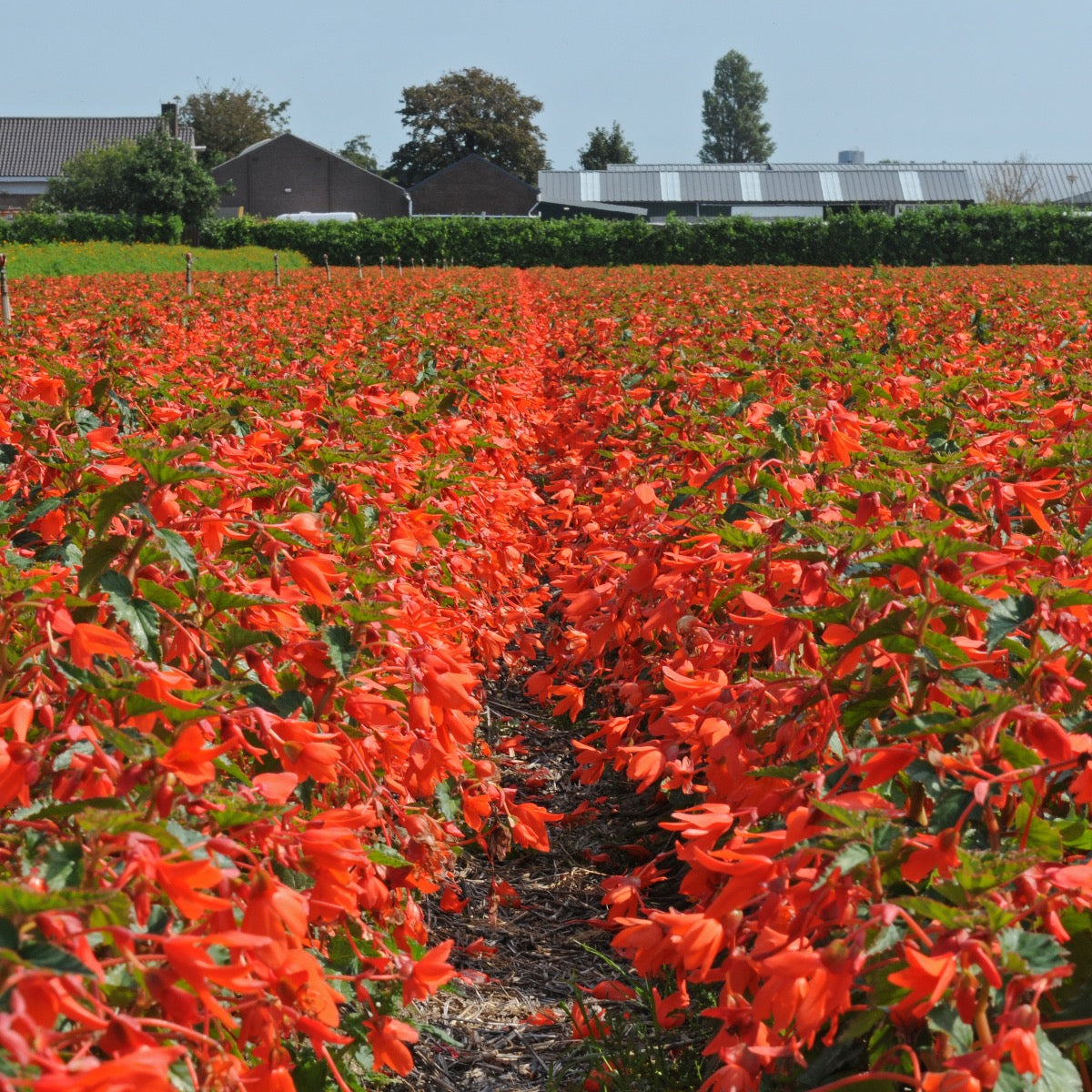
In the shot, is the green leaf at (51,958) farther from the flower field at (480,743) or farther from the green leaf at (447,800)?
the green leaf at (447,800)

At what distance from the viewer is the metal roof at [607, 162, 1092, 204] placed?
6353 centimetres

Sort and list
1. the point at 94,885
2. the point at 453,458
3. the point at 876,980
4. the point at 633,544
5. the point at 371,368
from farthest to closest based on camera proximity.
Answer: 1. the point at 371,368
2. the point at 453,458
3. the point at 633,544
4. the point at 876,980
5. the point at 94,885

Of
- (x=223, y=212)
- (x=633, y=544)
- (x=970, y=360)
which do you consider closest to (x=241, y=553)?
(x=633, y=544)

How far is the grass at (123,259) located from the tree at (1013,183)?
38.5 metres

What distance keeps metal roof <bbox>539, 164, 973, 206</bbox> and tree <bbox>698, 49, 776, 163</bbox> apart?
43321mm

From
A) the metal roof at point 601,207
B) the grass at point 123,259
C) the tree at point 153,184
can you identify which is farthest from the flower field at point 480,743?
the metal roof at point 601,207

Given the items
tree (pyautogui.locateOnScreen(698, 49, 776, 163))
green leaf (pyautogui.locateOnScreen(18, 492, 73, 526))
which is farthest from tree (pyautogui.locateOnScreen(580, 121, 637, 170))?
green leaf (pyautogui.locateOnScreen(18, 492, 73, 526))

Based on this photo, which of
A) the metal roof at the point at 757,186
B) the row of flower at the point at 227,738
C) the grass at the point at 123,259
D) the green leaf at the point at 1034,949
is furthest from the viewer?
the metal roof at the point at 757,186

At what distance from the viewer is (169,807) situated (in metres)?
1.14

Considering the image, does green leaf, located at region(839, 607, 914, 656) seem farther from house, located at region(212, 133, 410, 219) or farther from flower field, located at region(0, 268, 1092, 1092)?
house, located at region(212, 133, 410, 219)

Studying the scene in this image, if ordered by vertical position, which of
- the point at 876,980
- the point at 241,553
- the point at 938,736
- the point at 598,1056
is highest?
the point at 241,553

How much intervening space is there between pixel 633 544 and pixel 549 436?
174 inches

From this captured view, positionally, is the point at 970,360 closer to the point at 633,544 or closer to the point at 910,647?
the point at 633,544

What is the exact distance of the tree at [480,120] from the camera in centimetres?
7875
